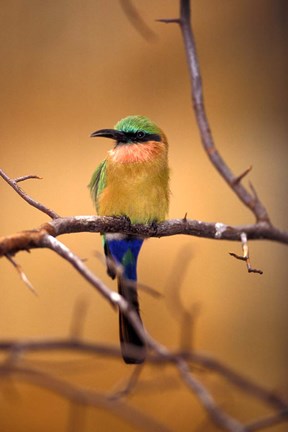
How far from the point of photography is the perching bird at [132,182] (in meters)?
1.55

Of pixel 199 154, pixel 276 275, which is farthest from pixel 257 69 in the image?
pixel 276 275

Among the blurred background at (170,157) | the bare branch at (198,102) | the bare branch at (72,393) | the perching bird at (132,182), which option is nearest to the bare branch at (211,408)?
the bare branch at (72,393)

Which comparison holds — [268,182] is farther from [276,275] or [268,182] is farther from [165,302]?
[165,302]

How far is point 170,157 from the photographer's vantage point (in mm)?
2359

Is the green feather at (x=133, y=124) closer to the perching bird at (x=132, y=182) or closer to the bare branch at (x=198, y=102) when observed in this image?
the perching bird at (x=132, y=182)

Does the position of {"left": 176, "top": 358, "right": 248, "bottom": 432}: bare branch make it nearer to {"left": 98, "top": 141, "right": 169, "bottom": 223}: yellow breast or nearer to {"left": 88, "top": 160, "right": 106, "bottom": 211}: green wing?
{"left": 98, "top": 141, "right": 169, "bottom": 223}: yellow breast

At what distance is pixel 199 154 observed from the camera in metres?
2.37

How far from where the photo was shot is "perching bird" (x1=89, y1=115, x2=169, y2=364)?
5.08 ft

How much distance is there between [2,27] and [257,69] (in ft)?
3.38

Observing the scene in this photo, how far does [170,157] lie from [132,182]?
0.81 metres

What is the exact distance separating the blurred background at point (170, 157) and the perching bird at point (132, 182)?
0.68m

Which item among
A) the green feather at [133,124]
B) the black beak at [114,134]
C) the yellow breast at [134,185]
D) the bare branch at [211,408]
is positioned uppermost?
the green feather at [133,124]

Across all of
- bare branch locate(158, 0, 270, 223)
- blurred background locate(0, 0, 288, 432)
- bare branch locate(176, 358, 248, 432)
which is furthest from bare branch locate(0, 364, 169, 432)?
blurred background locate(0, 0, 288, 432)

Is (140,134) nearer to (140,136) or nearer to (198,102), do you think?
(140,136)
